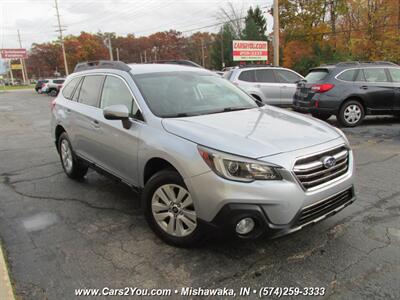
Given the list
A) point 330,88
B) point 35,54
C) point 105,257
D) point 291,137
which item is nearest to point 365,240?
point 291,137

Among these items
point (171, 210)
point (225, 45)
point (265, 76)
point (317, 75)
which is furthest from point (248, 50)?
point (225, 45)

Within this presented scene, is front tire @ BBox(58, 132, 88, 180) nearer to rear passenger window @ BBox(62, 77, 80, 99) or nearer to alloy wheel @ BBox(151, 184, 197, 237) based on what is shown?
rear passenger window @ BBox(62, 77, 80, 99)

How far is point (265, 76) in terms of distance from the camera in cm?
1180

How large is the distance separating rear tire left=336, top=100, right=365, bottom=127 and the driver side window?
262 inches

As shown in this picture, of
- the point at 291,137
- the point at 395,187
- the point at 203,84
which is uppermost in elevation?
the point at 203,84

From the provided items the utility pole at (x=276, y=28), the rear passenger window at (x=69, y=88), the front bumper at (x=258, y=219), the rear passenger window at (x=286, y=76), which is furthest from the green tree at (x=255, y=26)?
the front bumper at (x=258, y=219)

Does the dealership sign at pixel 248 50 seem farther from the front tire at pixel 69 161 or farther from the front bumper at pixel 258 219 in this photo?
the front bumper at pixel 258 219

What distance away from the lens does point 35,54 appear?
94.8 meters

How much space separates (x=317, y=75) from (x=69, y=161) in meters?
6.88

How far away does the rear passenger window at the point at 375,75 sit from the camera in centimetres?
908

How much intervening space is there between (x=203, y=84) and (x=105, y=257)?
2.28m

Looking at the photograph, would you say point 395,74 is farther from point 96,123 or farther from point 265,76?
point 96,123

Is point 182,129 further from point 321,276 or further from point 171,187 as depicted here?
point 321,276

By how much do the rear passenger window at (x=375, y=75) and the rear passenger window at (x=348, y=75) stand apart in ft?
1.11
